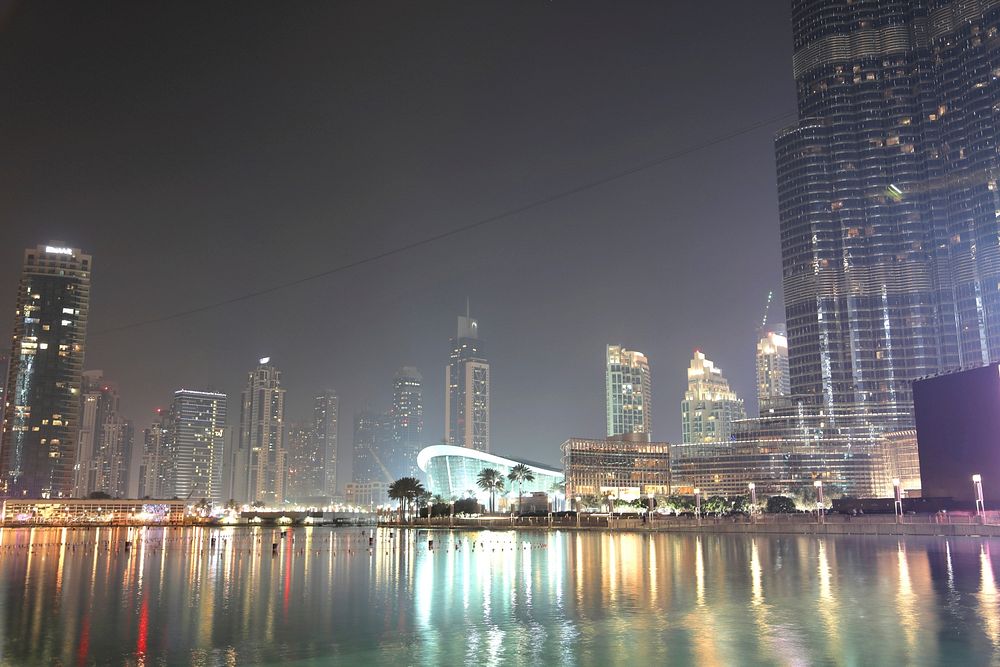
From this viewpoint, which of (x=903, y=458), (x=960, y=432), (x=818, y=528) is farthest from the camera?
(x=903, y=458)

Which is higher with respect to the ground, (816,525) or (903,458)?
(903,458)

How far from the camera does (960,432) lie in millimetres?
88938

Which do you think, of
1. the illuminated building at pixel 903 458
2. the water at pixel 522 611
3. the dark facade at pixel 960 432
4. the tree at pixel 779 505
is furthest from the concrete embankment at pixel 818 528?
the illuminated building at pixel 903 458

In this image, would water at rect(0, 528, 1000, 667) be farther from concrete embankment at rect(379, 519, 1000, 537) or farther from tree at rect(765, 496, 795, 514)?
tree at rect(765, 496, 795, 514)

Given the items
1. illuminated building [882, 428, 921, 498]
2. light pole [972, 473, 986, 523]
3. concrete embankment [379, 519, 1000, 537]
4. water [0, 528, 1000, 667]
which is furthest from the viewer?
illuminated building [882, 428, 921, 498]

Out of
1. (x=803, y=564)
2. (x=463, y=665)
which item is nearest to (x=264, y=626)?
(x=463, y=665)

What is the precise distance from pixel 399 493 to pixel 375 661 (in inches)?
5238

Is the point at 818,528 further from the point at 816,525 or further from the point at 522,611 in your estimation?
the point at 522,611

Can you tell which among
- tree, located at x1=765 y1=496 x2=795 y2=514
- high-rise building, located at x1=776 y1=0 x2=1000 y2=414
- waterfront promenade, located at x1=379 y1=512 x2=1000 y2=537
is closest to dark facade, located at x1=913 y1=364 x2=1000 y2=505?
waterfront promenade, located at x1=379 y1=512 x2=1000 y2=537

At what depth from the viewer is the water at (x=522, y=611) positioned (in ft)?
63.7

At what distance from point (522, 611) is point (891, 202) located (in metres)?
185

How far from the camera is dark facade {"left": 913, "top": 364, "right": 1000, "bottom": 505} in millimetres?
84250

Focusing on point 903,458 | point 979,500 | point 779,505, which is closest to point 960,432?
point 979,500

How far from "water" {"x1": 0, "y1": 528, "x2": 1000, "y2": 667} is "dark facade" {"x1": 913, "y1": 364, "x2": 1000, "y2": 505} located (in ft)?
136
